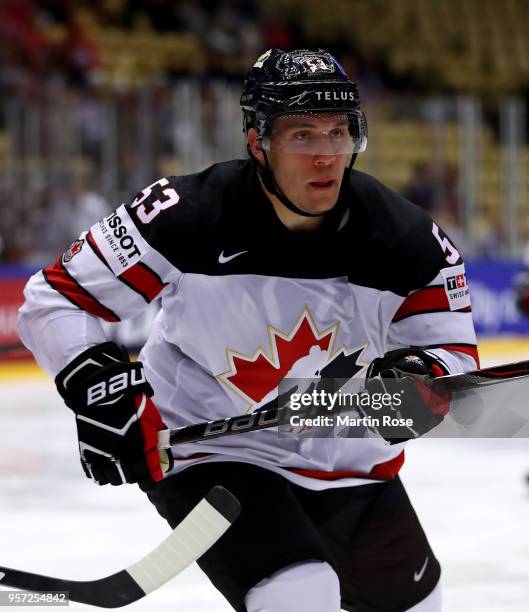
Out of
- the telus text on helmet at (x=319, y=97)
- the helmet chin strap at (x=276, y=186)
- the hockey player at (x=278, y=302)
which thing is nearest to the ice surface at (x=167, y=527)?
the hockey player at (x=278, y=302)

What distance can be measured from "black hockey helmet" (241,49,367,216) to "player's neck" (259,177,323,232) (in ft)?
0.11

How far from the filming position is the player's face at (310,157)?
2158 mm

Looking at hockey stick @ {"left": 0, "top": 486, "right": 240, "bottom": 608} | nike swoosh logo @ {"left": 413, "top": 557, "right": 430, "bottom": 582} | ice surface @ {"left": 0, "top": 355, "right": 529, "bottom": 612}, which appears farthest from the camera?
ice surface @ {"left": 0, "top": 355, "right": 529, "bottom": 612}

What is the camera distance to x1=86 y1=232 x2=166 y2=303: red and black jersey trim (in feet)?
7.11

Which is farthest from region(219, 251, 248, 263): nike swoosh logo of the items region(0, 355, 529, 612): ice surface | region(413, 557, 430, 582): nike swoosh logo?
region(0, 355, 529, 612): ice surface

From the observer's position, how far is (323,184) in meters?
2.17

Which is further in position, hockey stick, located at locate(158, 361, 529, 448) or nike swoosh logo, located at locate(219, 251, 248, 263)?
nike swoosh logo, located at locate(219, 251, 248, 263)

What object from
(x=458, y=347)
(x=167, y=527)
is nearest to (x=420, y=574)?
(x=458, y=347)

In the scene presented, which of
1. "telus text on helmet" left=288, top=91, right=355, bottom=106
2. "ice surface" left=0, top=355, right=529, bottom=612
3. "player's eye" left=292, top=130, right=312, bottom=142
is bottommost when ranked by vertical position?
"ice surface" left=0, top=355, right=529, bottom=612

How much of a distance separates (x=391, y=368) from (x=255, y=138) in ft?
1.61

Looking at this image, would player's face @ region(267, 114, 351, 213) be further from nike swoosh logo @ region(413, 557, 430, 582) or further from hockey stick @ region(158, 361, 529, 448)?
nike swoosh logo @ region(413, 557, 430, 582)

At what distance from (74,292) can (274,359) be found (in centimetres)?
36

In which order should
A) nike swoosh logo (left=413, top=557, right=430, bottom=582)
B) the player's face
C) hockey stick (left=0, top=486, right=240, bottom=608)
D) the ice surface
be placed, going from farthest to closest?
the ice surface < nike swoosh logo (left=413, top=557, right=430, bottom=582) < the player's face < hockey stick (left=0, top=486, right=240, bottom=608)

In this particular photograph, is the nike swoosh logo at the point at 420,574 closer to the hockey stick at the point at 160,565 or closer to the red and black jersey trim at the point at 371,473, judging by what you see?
the red and black jersey trim at the point at 371,473
